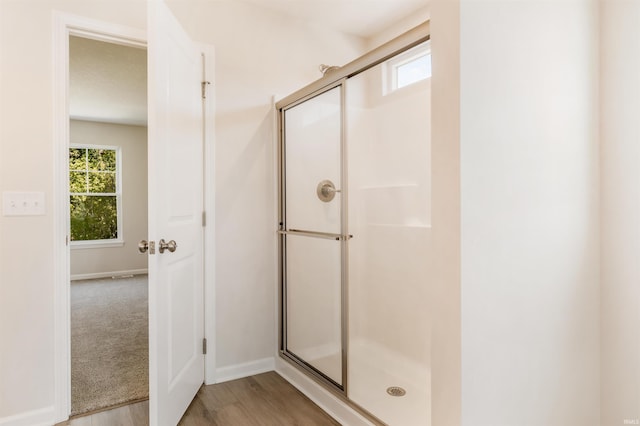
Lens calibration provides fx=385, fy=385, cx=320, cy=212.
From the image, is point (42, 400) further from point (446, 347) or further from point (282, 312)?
point (446, 347)

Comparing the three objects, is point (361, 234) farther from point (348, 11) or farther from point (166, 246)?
point (348, 11)

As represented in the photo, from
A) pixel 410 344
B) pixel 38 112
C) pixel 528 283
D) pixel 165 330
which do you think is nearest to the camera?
pixel 528 283

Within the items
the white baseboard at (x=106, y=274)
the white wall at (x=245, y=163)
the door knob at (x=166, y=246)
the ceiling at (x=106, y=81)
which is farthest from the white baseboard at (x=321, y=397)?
the white baseboard at (x=106, y=274)

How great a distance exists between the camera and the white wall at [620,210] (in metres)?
1.44

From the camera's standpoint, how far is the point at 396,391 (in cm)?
228

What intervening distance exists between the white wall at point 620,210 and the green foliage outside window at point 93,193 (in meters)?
6.72

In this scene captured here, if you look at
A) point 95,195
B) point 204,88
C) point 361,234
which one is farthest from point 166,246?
point 95,195

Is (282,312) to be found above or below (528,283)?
below

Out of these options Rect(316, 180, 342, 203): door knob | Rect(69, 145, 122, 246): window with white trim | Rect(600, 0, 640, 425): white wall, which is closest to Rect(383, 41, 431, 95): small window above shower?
Rect(316, 180, 342, 203): door knob

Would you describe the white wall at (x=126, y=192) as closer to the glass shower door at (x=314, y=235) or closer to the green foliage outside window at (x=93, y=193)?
the green foliage outside window at (x=93, y=193)

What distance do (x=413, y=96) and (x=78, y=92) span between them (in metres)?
4.29

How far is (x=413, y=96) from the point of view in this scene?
2.63m

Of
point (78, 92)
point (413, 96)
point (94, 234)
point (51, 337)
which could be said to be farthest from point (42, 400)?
point (94, 234)

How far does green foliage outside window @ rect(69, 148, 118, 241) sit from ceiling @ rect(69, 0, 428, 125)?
0.63 m
